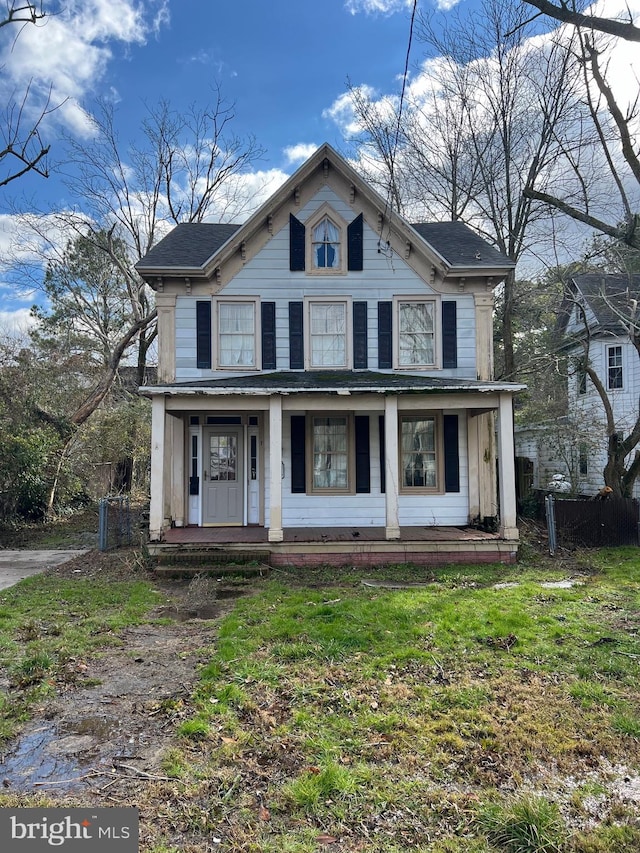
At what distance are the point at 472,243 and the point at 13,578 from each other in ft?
39.6

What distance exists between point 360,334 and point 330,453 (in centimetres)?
279

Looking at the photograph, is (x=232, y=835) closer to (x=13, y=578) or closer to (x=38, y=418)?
(x=13, y=578)

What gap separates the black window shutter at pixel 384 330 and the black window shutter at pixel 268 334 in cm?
240

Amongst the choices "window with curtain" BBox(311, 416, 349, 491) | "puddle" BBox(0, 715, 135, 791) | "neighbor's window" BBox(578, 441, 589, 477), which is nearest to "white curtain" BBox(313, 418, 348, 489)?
"window with curtain" BBox(311, 416, 349, 491)

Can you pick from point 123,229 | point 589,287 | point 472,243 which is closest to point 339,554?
point 472,243

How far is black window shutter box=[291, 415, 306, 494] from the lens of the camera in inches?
452

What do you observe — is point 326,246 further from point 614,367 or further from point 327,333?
point 614,367

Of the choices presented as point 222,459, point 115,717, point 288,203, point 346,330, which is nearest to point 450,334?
point 346,330

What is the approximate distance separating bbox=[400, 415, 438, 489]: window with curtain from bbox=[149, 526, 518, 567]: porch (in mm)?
1627

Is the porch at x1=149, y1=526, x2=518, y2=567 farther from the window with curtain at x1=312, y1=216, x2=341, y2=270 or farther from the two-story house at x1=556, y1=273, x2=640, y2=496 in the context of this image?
the two-story house at x1=556, y1=273, x2=640, y2=496

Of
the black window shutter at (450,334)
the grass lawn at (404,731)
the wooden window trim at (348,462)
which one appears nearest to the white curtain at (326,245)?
the black window shutter at (450,334)

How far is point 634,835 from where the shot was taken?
2729mm

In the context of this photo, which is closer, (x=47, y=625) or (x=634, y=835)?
(x=634, y=835)

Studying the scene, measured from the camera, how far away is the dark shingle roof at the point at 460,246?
11.5 meters
